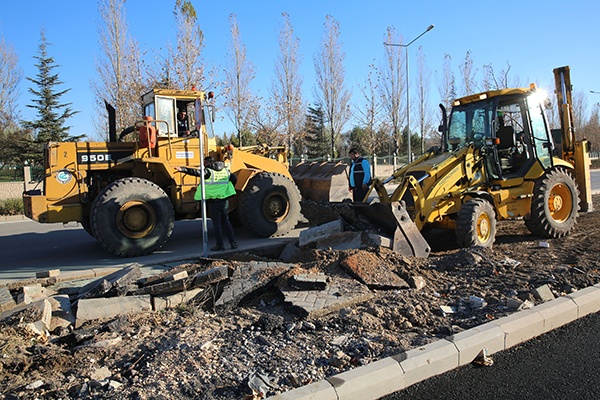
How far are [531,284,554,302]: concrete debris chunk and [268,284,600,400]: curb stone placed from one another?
0.11 m

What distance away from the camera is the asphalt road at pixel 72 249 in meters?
8.25

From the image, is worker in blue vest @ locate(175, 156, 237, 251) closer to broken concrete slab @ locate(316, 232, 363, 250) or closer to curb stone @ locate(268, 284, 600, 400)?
broken concrete slab @ locate(316, 232, 363, 250)

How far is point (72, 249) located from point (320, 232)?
524 centimetres

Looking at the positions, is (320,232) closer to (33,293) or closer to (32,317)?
(33,293)

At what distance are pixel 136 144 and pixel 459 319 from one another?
263 inches

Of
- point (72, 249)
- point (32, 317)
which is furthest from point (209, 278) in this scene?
point (72, 249)

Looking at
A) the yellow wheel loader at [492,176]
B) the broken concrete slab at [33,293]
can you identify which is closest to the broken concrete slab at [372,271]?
the yellow wheel loader at [492,176]

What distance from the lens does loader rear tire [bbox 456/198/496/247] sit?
7641mm

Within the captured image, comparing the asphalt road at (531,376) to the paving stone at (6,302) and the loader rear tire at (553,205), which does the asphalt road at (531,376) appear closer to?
the paving stone at (6,302)

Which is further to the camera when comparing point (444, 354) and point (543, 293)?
point (543, 293)

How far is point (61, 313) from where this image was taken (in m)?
5.25

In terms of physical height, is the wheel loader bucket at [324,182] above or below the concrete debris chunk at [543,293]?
above

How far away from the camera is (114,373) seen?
154 inches

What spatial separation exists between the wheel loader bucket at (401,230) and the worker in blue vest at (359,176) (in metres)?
2.59
